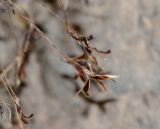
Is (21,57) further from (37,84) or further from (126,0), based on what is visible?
(126,0)

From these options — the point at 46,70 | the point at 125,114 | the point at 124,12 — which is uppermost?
the point at 124,12

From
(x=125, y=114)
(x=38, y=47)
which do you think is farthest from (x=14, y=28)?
(x=125, y=114)

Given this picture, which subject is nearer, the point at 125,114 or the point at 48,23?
the point at 125,114

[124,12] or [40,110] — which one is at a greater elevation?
[124,12]

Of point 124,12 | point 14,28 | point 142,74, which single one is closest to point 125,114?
point 142,74

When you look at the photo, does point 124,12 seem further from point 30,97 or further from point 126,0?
point 30,97

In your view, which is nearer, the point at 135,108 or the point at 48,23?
the point at 135,108
